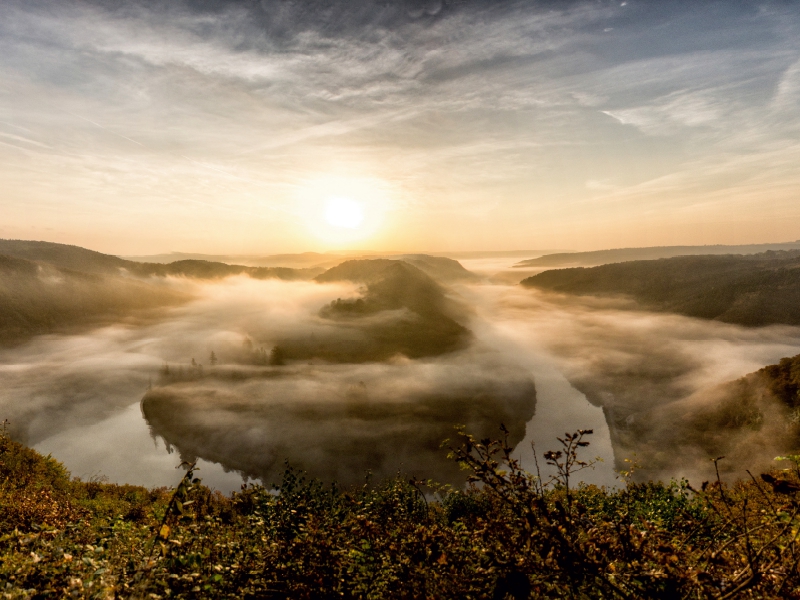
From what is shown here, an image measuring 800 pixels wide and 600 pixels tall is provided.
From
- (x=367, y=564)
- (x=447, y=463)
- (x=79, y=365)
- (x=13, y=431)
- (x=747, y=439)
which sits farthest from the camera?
(x=79, y=365)

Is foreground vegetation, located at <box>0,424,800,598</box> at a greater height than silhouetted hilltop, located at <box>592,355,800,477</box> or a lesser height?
greater

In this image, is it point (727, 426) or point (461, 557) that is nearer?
point (461, 557)

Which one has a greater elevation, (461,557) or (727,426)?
(461,557)

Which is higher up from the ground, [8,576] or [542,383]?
[8,576]

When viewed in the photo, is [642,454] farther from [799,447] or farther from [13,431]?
[13,431]

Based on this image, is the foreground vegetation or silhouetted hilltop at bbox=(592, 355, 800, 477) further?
silhouetted hilltop at bbox=(592, 355, 800, 477)

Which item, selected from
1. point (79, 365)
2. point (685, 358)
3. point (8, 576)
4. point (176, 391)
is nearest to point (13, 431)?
point (176, 391)

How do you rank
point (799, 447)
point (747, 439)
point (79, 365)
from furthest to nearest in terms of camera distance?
1. point (79, 365)
2. point (747, 439)
3. point (799, 447)

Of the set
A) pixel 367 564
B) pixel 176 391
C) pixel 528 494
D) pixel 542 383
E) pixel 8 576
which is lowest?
pixel 542 383

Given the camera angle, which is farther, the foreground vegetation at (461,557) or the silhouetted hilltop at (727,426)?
the silhouetted hilltop at (727,426)

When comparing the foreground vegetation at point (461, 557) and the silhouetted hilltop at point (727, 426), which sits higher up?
the foreground vegetation at point (461, 557)

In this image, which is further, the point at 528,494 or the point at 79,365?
the point at 79,365
